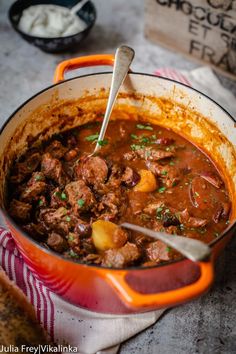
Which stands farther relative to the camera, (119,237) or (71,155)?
(71,155)

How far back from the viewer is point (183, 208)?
295cm

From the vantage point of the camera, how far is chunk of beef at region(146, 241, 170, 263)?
103 inches

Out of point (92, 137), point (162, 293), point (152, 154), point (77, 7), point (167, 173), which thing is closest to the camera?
point (162, 293)

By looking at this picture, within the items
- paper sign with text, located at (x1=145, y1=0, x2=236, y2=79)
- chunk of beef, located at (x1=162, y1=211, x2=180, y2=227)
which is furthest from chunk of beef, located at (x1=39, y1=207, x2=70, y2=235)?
paper sign with text, located at (x1=145, y1=0, x2=236, y2=79)

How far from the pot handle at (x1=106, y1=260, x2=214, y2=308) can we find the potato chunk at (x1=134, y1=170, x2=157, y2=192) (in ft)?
2.82

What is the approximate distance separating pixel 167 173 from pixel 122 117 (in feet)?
2.13

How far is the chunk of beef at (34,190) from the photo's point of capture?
2.87m

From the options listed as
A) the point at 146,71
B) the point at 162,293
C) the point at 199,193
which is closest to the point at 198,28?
the point at 146,71

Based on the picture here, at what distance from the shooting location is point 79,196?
2.83 m

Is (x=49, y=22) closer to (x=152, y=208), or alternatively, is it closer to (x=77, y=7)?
(x=77, y=7)

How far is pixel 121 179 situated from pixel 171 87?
737 mm

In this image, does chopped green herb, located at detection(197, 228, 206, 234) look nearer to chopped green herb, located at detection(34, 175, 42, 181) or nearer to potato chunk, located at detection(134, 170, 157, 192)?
potato chunk, located at detection(134, 170, 157, 192)

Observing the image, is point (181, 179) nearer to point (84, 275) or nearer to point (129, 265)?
point (129, 265)

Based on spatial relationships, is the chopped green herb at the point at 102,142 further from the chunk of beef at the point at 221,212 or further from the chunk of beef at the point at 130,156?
the chunk of beef at the point at 221,212
